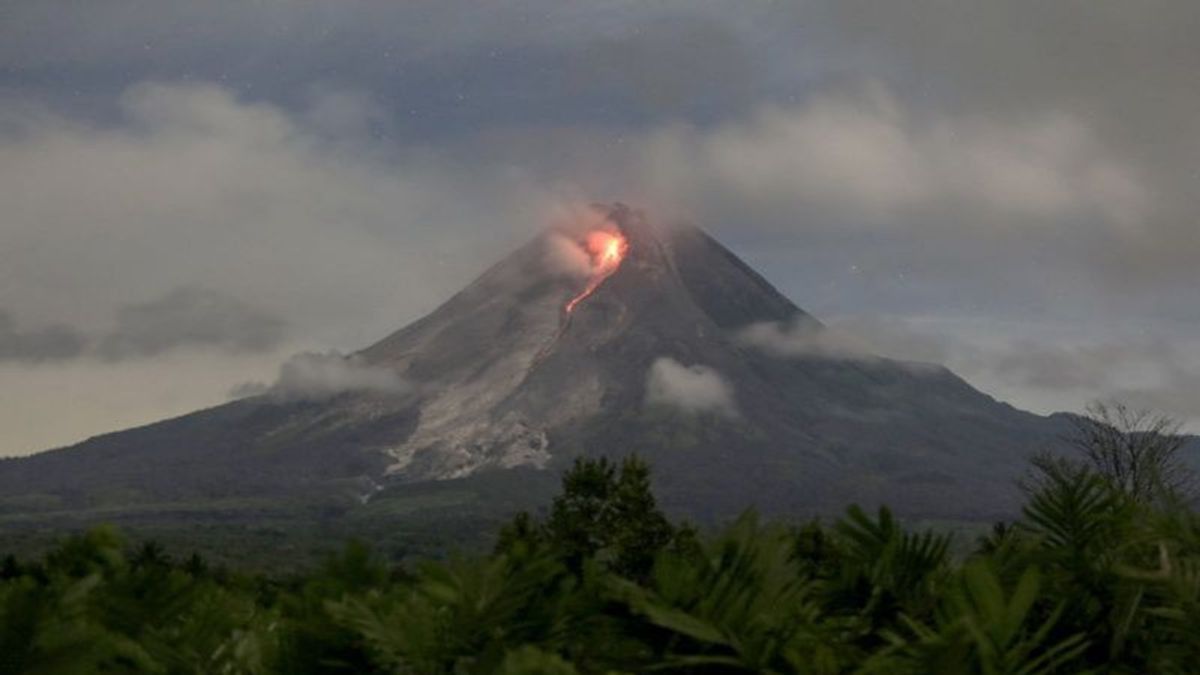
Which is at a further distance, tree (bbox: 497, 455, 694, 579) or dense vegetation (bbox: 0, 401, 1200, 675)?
tree (bbox: 497, 455, 694, 579)

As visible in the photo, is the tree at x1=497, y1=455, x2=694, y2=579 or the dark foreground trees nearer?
the dark foreground trees

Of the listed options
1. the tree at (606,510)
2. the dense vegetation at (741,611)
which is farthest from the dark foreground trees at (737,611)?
the tree at (606,510)

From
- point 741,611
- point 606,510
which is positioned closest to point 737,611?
point 741,611

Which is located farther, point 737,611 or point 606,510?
point 606,510

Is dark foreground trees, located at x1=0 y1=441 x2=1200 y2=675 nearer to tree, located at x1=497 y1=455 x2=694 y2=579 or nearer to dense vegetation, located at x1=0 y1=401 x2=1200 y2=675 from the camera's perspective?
dense vegetation, located at x1=0 y1=401 x2=1200 y2=675

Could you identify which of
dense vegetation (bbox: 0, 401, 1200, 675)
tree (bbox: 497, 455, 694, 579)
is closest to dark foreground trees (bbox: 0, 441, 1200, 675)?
dense vegetation (bbox: 0, 401, 1200, 675)

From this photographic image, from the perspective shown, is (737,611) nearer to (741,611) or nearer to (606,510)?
(741,611)

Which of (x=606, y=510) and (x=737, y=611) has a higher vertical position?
(x=606, y=510)

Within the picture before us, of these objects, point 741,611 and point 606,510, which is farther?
point 606,510
